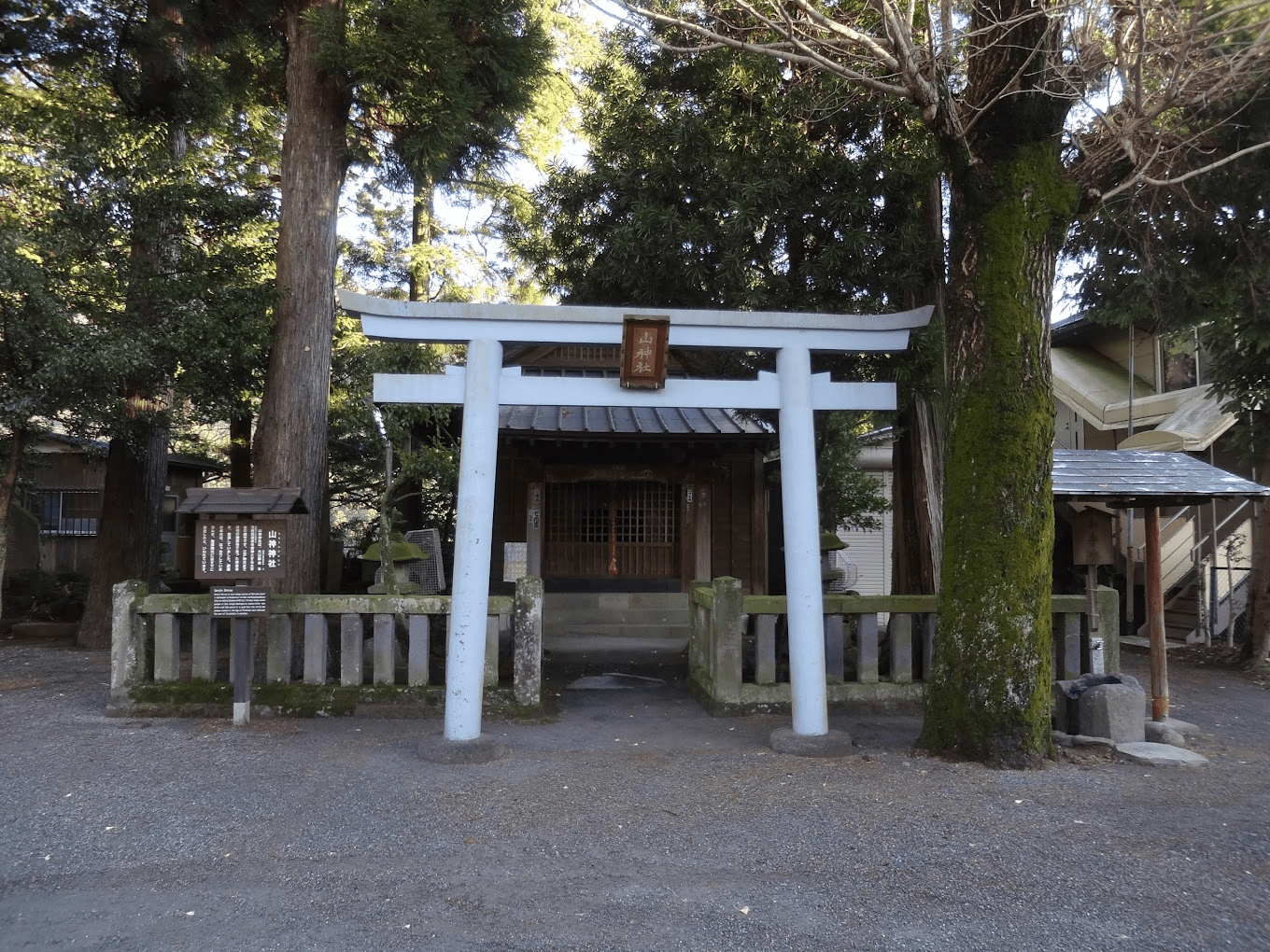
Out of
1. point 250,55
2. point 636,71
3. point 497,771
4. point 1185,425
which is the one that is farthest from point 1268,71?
point 250,55

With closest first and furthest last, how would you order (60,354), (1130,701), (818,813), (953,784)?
(818,813), (953,784), (1130,701), (60,354)

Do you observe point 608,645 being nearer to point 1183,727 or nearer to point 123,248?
point 1183,727

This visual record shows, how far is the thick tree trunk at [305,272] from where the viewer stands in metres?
10.2

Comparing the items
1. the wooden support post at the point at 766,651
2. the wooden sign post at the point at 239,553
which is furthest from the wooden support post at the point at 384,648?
the wooden support post at the point at 766,651

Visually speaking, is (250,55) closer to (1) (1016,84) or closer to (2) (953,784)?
(1) (1016,84)

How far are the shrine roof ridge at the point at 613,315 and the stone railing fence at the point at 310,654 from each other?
2304 mm

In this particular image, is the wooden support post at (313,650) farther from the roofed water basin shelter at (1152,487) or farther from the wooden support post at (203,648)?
the roofed water basin shelter at (1152,487)

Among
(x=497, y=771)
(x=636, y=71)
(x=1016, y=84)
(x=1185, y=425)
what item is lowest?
(x=497, y=771)

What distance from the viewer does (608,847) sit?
488 centimetres

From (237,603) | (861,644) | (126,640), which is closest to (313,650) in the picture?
(237,603)

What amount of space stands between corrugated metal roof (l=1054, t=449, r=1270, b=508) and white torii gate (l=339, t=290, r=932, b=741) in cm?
170

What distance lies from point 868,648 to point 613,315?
3868 mm

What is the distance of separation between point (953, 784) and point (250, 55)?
12.7 m

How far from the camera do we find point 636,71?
36.1 feet
